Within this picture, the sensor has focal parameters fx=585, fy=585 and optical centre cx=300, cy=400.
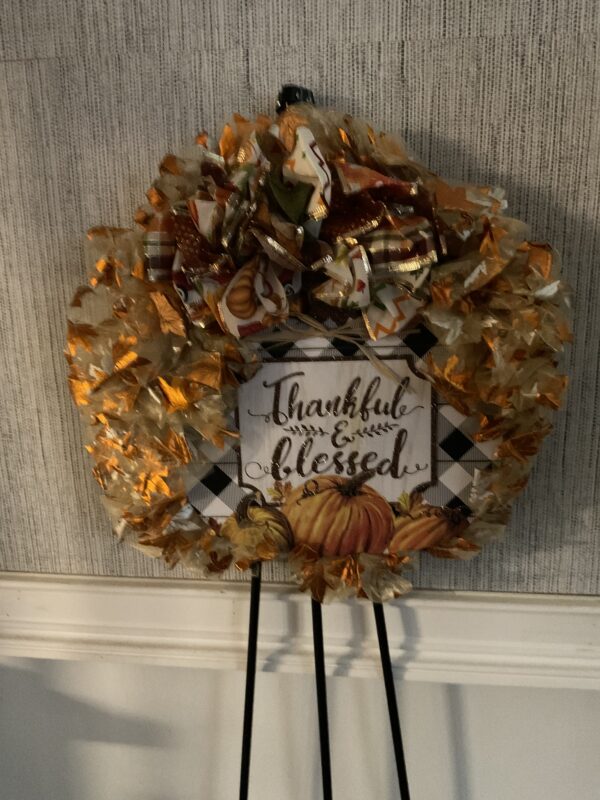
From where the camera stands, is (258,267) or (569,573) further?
(569,573)

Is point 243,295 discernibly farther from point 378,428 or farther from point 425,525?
point 425,525

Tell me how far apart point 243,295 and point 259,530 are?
0.85 feet

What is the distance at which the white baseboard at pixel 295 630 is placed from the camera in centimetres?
Result: 71

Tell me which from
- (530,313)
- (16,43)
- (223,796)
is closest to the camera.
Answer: (530,313)

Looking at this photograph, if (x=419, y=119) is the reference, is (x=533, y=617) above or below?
below

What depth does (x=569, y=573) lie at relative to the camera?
0.71 metres

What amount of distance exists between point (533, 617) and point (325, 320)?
0.45m

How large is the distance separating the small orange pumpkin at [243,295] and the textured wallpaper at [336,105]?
8.5 inches

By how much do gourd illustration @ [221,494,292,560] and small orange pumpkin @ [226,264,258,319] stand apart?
21 cm

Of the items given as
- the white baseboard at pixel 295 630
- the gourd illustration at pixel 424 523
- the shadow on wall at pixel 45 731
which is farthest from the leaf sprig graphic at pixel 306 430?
the shadow on wall at pixel 45 731

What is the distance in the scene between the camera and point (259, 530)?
644 millimetres

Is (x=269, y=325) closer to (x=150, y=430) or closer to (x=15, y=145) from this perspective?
(x=150, y=430)

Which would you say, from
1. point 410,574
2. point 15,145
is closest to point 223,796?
point 410,574

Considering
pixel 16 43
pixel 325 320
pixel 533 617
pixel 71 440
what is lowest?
pixel 533 617
